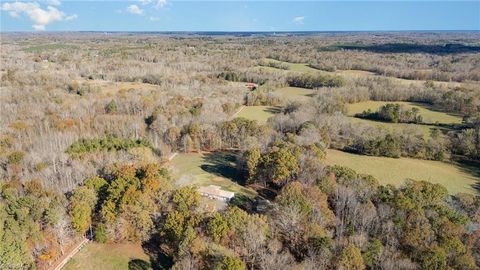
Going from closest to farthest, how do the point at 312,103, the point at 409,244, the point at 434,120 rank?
the point at 409,244, the point at 434,120, the point at 312,103

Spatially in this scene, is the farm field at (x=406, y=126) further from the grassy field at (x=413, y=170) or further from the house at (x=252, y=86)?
the house at (x=252, y=86)

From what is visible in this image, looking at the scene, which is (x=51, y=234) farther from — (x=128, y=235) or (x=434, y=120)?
(x=434, y=120)

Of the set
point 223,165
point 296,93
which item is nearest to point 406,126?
point 223,165

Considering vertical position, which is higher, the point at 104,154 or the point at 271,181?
the point at 104,154

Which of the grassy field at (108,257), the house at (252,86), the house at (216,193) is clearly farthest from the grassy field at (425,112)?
the grassy field at (108,257)

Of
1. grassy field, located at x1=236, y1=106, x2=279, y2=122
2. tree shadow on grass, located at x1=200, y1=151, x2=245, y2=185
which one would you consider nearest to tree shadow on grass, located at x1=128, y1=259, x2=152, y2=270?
tree shadow on grass, located at x1=200, y1=151, x2=245, y2=185

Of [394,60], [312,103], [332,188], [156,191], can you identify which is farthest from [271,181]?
[394,60]

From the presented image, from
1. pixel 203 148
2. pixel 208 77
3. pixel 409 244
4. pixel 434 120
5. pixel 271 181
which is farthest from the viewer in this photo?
pixel 208 77
